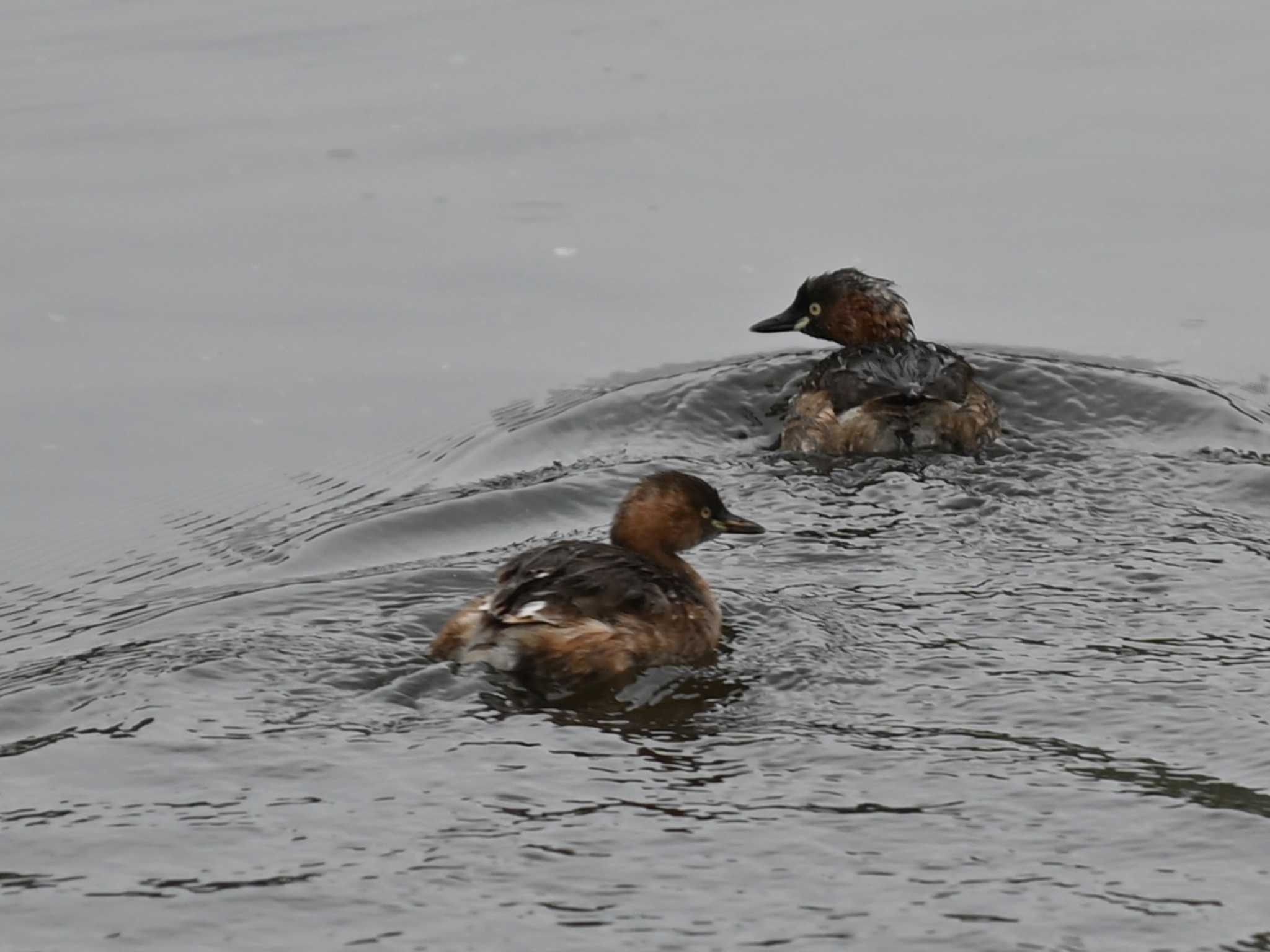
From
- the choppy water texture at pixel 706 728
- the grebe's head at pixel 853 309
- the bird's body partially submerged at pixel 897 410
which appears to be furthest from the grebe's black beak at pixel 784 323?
the choppy water texture at pixel 706 728

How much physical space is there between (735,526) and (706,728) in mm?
1589

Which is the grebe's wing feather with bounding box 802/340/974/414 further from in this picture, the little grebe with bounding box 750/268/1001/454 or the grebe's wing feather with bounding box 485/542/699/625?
the grebe's wing feather with bounding box 485/542/699/625

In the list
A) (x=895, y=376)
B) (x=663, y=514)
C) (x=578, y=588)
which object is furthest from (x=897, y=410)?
(x=578, y=588)

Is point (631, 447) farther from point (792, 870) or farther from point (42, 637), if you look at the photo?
point (792, 870)

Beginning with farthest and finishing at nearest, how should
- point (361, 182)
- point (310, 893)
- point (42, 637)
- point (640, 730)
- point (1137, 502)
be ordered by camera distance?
point (361, 182) → point (1137, 502) → point (42, 637) → point (640, 730) → point (310, 893)

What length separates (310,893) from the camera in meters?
6.01

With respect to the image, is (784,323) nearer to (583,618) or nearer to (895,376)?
(895,376)

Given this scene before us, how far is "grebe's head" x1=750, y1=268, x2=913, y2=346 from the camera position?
1182 centimetres

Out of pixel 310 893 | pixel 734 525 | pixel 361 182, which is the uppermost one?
pixel 361 182

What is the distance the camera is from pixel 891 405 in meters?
10.6

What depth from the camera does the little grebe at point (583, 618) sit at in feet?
25.5

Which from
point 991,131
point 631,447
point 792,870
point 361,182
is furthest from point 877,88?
point 792,870

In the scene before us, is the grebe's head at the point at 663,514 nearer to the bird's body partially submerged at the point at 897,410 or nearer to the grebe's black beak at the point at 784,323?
the bird's body partially submerged at the point at 897,410

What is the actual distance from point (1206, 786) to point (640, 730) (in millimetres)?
1867
